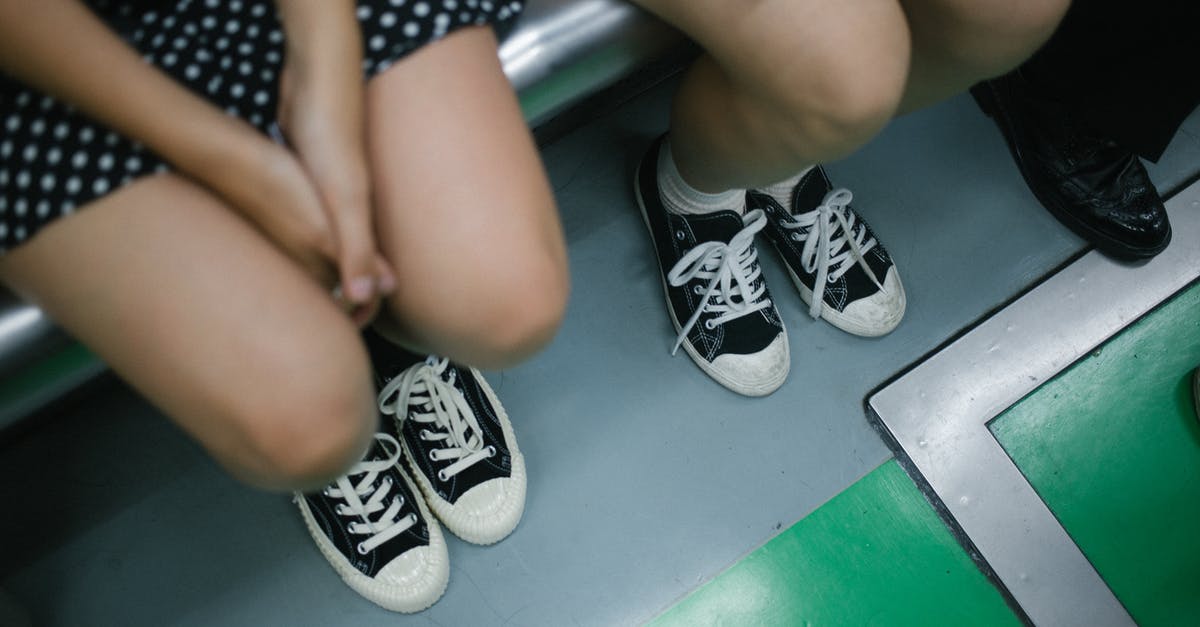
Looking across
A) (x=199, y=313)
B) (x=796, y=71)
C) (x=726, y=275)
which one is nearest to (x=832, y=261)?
(x=726, y=275)

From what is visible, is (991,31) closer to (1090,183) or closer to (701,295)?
(701,295)

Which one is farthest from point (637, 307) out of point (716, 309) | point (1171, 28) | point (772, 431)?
point (1171, 28)

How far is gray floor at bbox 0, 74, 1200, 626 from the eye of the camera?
38.2 inches

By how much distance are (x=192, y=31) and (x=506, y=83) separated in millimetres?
255

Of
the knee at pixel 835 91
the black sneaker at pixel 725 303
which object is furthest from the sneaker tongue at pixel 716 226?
the knee at pixel 835 91

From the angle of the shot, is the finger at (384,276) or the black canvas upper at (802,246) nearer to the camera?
the finger at (384,276)

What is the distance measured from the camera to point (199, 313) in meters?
0.55

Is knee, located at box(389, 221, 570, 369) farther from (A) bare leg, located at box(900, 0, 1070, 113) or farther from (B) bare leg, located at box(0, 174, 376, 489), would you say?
(A) bare leg, located at box(900, 0, 1070, 113)

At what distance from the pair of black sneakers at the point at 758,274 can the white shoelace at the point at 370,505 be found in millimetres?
436

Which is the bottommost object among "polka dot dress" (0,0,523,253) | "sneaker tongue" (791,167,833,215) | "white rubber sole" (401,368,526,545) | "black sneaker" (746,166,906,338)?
"black sneaker" (746,166,906,338)

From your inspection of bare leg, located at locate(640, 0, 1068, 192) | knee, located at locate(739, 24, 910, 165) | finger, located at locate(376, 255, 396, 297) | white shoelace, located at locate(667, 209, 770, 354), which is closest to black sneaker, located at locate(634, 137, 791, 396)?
white shoelace, located at locate(667, 209, 770, 354)

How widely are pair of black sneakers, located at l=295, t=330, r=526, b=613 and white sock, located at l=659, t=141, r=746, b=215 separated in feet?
1.20

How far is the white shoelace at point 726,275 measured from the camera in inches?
41.2

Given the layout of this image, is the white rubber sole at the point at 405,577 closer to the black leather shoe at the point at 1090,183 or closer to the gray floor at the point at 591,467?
the gray floor at the point at 591,467
